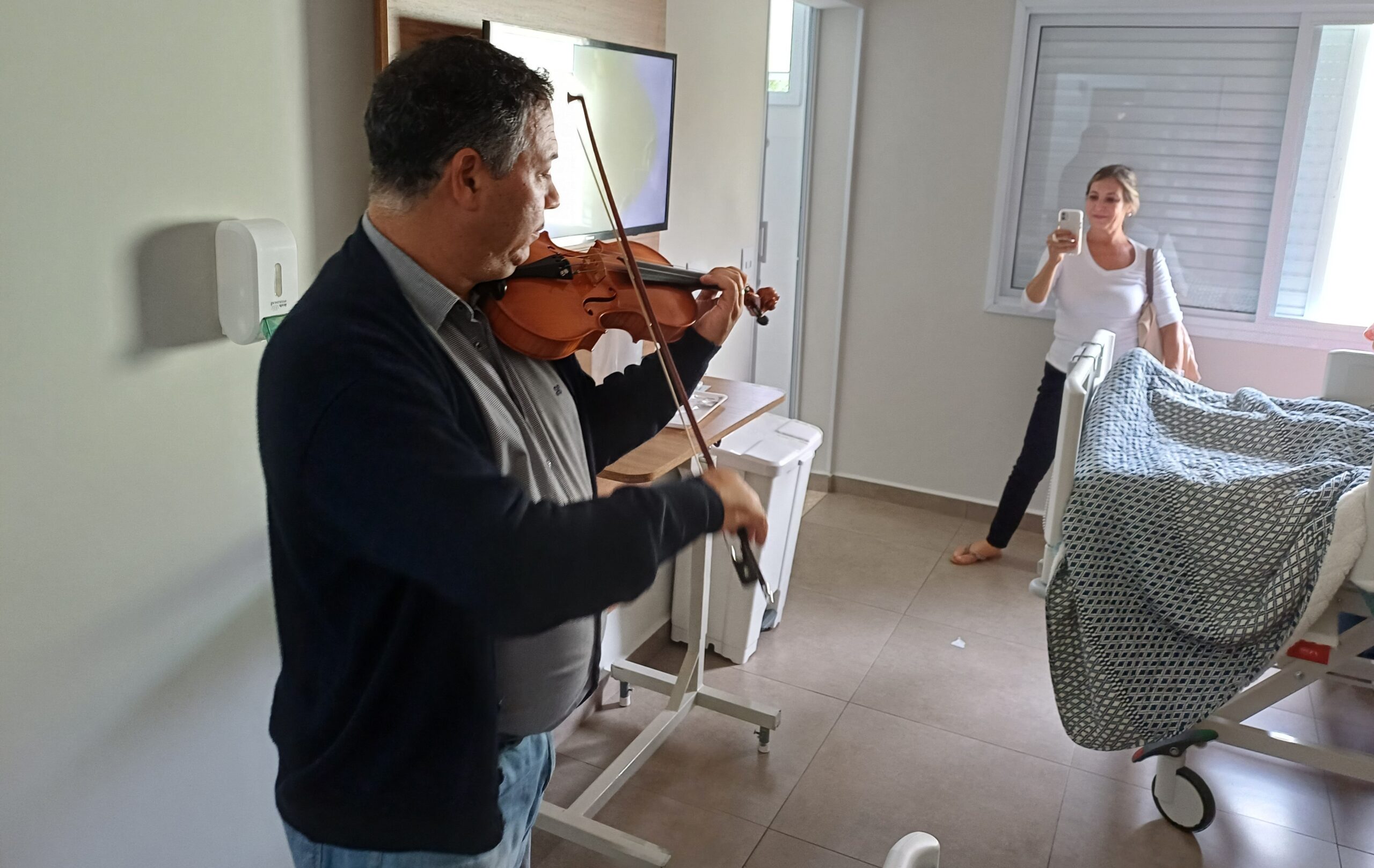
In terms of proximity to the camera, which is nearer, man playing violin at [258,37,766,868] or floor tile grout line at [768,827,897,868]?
man playing violin at [258,37,766,868]

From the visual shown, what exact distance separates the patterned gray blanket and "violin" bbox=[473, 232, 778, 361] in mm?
836

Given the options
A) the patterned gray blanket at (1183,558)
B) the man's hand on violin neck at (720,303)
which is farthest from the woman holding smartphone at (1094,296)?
the man's hand on violin neck at (720,303)

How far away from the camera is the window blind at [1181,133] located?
3.43 metres

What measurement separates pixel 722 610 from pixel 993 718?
0.75 m

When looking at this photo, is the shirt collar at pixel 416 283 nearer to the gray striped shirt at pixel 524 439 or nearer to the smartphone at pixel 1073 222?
the gray striped shirt at pixel 524 439

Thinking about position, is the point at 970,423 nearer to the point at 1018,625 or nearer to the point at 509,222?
the point at 1018,625

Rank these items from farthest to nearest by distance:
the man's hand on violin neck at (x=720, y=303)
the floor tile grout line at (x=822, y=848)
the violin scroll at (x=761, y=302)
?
the floor tile grout line at (x=822, y=848) → the violin scroll at (x=761, y=302) → the man's hand on violin neck at (x=720, y=303)

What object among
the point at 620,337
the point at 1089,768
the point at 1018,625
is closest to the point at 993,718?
the point at 1089,768

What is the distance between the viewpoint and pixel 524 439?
111 cm

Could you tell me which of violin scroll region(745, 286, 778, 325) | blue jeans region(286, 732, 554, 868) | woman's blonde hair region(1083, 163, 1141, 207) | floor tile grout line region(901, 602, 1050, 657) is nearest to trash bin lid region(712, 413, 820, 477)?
floor tile grout line region(901, 602, 1050, 657)

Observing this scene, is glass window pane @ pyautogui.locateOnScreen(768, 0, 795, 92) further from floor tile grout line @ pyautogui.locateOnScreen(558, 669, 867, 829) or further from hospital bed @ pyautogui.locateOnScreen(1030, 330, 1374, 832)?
floor tile grout line @ pyautogui.locateOnScreen(558, 669, 867, 829)

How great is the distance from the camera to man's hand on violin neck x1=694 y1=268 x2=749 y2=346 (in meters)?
1.46

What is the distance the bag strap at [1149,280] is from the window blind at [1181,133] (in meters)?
0.36

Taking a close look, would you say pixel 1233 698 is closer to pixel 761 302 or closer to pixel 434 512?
pixel 761 302
